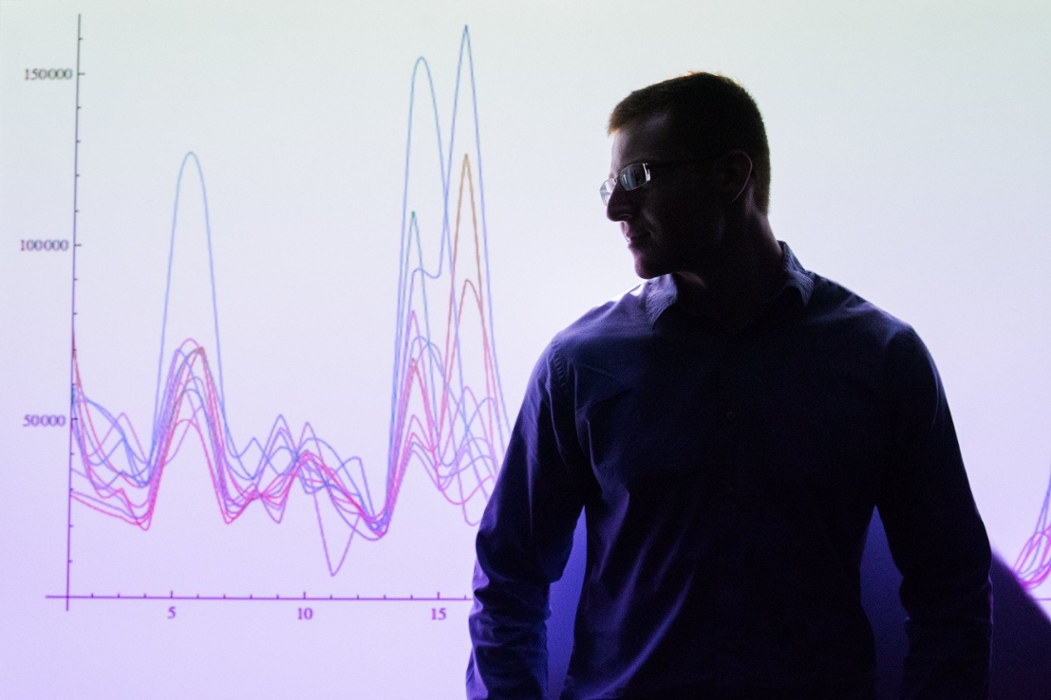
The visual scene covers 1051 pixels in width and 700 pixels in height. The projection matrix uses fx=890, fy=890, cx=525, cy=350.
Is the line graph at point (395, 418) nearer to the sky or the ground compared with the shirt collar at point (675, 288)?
nearer to the ground

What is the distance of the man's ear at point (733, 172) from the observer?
1182mm

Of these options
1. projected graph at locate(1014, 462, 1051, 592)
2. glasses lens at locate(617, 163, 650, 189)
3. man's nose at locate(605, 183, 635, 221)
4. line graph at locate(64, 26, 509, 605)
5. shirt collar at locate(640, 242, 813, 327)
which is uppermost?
glasses lens at locate(617, 163, 650, 189)

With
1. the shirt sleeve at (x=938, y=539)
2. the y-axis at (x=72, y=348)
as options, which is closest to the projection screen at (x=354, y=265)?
the y-axis at (x=72, y=348)

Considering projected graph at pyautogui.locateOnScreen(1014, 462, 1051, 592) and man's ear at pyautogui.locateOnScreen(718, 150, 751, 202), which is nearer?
man's ear at pyautogui.locateOnScreen(718, 150, 751, 202)

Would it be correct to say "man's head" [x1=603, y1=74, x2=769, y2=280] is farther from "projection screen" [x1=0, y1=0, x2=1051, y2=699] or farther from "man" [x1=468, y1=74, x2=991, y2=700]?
"projection screen" [x1=0, y1=0, x2=1051, y2=699]

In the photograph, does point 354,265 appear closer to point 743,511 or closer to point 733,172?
point 733,172

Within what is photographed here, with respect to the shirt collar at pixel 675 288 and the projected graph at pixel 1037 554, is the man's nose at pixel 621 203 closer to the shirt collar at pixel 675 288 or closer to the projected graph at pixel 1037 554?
the shirt collar at pixel 675 288

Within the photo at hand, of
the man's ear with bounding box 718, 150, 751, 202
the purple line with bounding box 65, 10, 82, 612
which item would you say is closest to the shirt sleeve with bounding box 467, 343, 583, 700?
the man's ear with bounding box 718, 150, 751, 202

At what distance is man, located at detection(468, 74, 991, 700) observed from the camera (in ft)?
3.68

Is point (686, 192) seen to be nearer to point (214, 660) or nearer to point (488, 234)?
point (488, 234)

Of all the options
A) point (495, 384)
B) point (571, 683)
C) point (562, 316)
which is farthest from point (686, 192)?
point (571, 683)

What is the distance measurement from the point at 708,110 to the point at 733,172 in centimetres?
9

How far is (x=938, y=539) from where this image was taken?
3.77ft

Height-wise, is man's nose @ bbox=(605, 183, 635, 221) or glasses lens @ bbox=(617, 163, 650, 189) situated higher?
glasses lens @ bbox=(617, 163, 650, 189)
